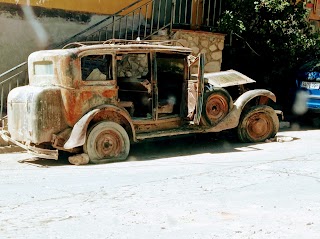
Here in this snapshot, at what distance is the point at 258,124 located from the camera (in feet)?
34.6

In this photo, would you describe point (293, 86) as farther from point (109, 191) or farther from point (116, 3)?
point (109, 191)

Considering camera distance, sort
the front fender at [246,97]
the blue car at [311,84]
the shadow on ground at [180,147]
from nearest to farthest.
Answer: the shadow on ground at [180,147], the front fender at [246,97], the blue car at [311,84]

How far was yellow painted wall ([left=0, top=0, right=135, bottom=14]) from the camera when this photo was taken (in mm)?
11919

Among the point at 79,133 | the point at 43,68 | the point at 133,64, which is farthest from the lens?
the point at 133,64

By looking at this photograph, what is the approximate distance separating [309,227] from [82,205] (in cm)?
237

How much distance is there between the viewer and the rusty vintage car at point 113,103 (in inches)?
331

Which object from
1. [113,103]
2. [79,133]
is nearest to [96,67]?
[113,103]

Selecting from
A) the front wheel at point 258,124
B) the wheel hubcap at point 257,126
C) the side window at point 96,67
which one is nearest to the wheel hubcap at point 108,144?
the side window at point 96,67

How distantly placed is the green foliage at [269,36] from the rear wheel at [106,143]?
568 cm

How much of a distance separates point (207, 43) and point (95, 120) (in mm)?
5325

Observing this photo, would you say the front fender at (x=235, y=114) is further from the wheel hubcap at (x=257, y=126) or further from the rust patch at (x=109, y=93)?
the rust patch at (x=109, y=93)

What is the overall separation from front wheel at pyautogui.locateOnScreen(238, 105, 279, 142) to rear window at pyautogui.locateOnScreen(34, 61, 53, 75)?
153 inches

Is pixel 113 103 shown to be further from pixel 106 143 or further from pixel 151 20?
pixel 151 20

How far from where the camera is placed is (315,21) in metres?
18.6
